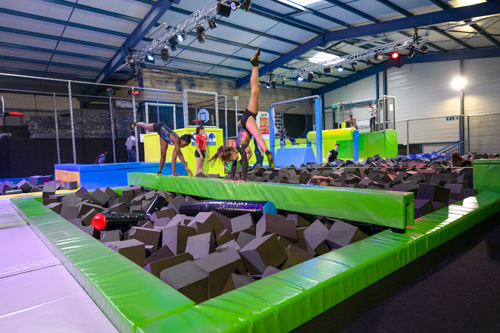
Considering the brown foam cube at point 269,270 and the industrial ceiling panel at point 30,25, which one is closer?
the brown foam cube at point 269,270

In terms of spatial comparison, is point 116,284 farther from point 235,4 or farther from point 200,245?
point 235,4

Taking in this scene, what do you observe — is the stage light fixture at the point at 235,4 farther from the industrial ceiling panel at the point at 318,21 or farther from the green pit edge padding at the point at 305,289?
the green pit edge padding at the point at 305,289

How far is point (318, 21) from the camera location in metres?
Result: 11.5

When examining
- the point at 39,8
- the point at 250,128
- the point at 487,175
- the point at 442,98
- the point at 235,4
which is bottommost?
the point at 487,175

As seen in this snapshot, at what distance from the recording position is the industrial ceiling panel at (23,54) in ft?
35.7

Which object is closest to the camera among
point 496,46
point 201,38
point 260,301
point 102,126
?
point 260,301

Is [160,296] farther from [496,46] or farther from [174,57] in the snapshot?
[496,46]

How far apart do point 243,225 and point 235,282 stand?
0.77 metres

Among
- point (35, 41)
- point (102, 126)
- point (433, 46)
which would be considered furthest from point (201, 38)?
point (433, 46)

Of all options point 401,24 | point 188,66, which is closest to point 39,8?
point 188,66

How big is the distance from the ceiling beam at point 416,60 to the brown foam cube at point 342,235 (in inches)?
665

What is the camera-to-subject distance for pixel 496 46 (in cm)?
1396

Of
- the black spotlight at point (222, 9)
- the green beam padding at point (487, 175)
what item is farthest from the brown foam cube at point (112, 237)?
the black spotlight at point (222, 9)

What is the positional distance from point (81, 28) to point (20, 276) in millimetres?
10795
